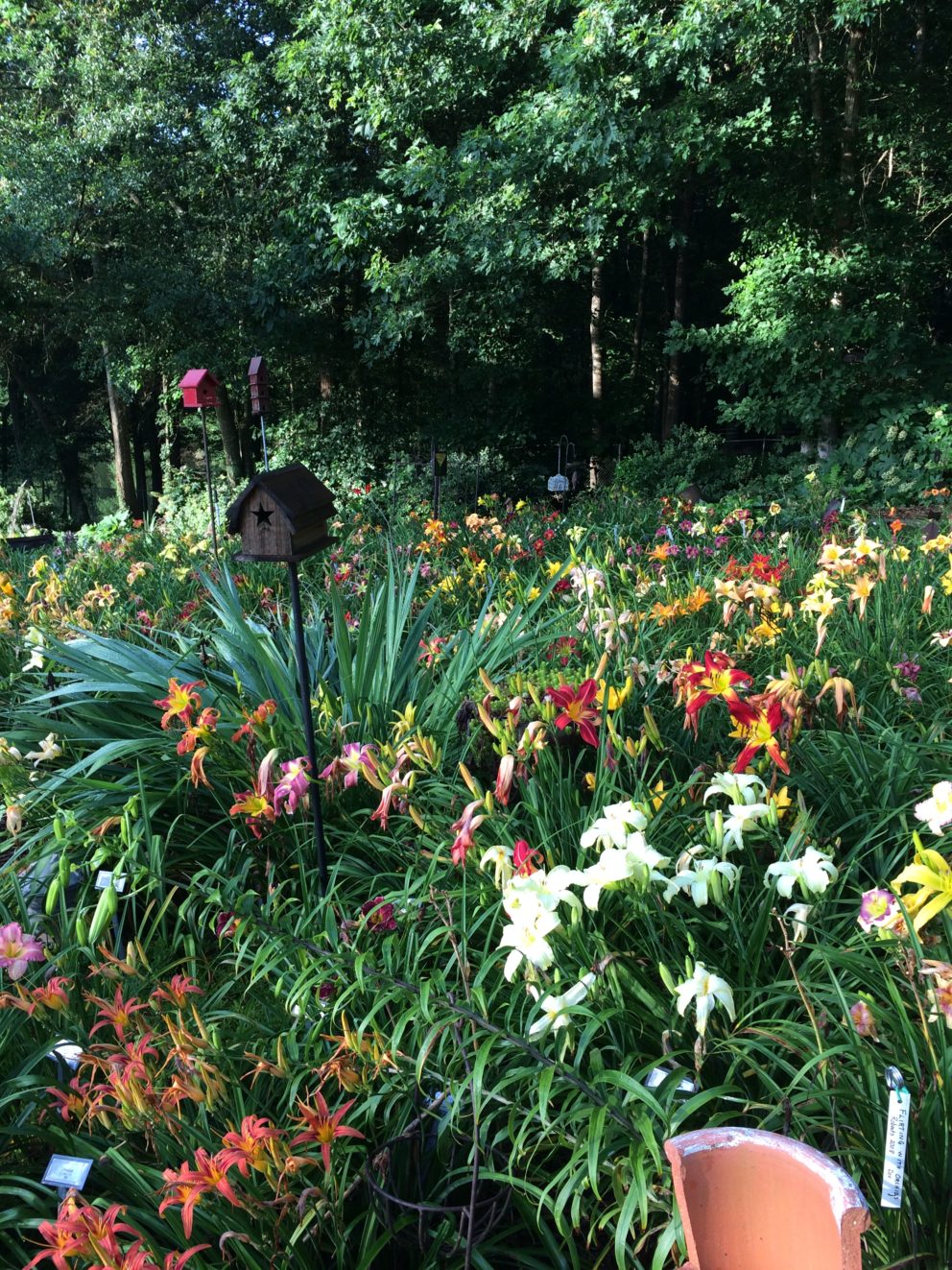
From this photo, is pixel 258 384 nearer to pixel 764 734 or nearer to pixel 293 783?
pixel 293 783

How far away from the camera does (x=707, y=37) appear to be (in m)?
8.18

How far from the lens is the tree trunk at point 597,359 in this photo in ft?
49.1

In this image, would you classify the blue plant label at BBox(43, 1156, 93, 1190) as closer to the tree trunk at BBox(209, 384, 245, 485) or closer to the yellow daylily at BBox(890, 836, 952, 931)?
the yellow daylily at BBox(890, 836, 952, 931)

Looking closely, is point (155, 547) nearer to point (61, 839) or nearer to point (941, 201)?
point (61, 839)

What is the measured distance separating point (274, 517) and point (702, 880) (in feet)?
4.22

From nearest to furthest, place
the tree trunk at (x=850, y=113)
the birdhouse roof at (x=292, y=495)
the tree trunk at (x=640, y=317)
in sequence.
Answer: the birdhouse roof at (x=292, y=495) < the tree trunk at (x=850, y=113) < the tree trunk at (x=640, y=317)

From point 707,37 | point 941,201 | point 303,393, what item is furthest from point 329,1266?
point 303,393

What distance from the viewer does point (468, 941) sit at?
197 cm

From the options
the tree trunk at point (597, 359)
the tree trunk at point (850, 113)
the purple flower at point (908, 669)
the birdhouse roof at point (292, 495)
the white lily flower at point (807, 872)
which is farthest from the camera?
the tree trunk at point (597, 359)

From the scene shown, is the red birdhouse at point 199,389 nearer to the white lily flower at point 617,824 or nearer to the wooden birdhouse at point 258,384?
the wooden birdhouse at point 258,384

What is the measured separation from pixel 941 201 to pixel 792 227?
7.70 feet

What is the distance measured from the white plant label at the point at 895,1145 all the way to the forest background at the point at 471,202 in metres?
9.34

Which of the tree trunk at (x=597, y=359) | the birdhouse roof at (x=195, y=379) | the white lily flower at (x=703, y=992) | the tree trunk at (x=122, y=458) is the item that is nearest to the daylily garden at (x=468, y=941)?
the white lily flower at (x=703, y=992)

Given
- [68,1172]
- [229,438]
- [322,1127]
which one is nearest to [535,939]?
[322,1127]
